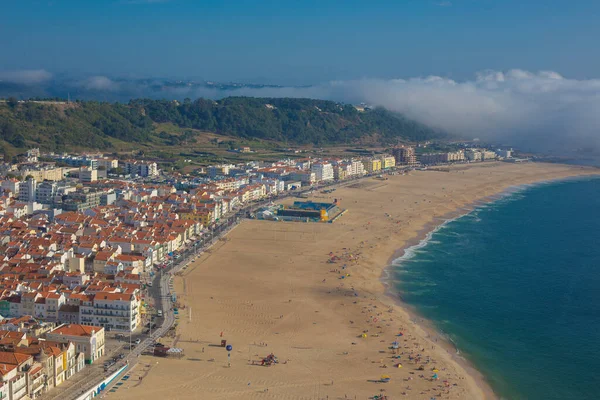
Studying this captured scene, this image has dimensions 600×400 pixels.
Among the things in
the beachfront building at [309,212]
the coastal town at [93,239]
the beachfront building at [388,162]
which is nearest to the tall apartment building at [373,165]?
the beachfront building at [388,162]

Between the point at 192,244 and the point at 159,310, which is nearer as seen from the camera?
the point at 159,310

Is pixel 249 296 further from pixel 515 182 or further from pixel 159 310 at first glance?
pixel 515 182

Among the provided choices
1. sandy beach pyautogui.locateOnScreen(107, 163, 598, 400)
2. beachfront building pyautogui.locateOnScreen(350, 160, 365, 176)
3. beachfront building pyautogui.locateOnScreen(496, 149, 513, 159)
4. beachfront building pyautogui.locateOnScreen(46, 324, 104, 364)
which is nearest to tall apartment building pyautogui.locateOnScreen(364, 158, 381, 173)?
beachfront building pyautogui.locateOnScreen(350, 160, 365, 176)

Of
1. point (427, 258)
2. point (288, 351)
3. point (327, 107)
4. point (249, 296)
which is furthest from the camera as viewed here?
point (327, 107)

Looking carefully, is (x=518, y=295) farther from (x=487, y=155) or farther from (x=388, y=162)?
(x=487, y=155)

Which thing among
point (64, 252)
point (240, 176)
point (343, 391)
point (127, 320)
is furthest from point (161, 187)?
point (343, 391)

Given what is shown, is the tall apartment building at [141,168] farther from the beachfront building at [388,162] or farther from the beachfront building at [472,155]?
the beachfront building at [472,155]
